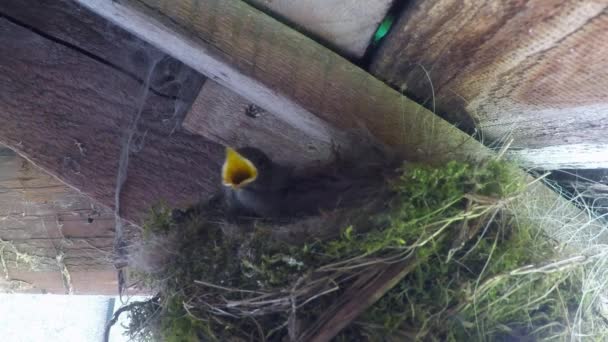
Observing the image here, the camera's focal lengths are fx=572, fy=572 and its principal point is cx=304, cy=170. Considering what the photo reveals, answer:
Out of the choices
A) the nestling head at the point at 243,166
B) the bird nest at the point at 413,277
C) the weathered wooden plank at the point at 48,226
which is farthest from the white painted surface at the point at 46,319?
the bird nest at the point at 413,277

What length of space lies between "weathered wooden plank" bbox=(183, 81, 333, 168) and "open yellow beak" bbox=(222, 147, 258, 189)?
0.13 ft

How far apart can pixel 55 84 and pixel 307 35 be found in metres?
0.69

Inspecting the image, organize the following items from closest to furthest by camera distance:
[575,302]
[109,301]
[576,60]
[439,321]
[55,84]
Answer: [576,60] → [439,321] → [575,302] → [55,84] → [109,301]

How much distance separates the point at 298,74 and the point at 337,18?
0.15 meters

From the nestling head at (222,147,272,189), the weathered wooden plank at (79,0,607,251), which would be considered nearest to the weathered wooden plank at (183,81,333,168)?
the nestling head at (222,147,272,189)

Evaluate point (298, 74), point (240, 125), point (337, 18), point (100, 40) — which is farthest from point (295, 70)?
point (100, 40)

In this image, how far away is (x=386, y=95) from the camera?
109cm

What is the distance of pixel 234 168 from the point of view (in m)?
1.37

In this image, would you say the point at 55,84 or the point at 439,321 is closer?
the point at 439,321

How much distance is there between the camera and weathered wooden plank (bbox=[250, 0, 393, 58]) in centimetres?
95

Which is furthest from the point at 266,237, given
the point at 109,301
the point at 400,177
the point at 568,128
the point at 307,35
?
the point at 109,301

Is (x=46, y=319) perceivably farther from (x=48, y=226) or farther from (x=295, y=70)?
(x=295, y=70)

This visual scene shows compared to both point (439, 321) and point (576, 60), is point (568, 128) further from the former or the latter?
point (439, 321)

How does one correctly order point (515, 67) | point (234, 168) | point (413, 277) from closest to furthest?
point (515, 67) → point (413, 277) → point (234, 168)
